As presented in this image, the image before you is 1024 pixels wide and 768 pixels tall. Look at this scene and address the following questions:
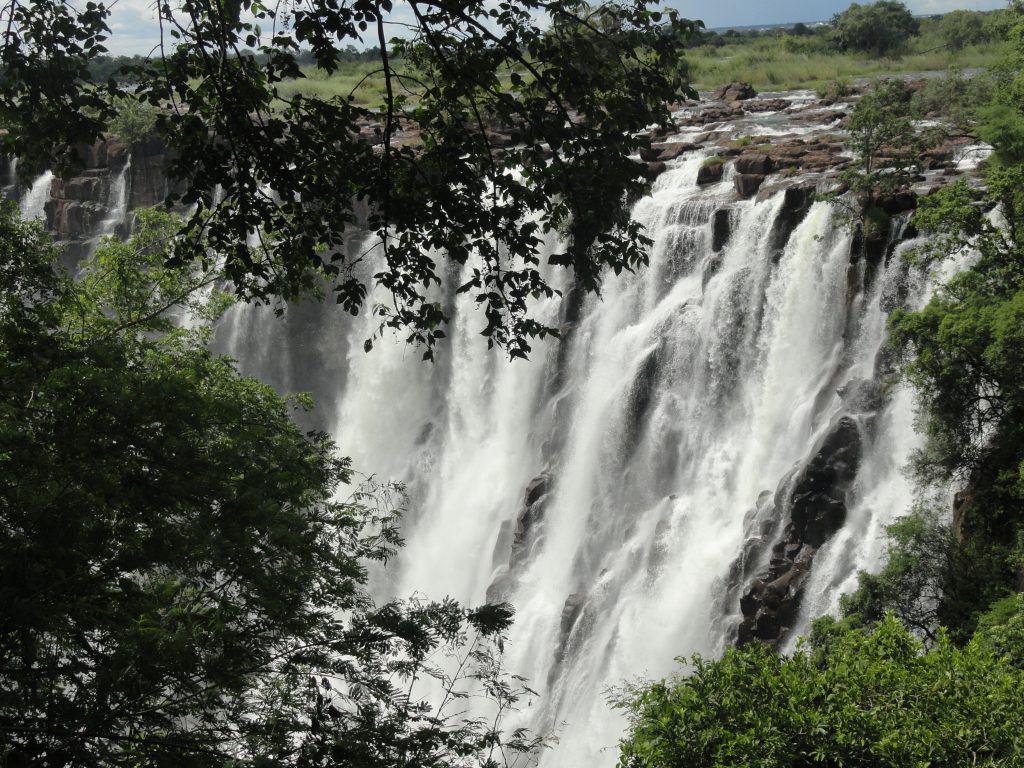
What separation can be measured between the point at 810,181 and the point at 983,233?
5111 millimetres

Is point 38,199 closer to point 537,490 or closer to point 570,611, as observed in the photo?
point 537,490

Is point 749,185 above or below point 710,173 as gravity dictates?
below

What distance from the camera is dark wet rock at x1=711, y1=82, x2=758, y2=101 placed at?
31344 mm

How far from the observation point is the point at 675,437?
1950cm

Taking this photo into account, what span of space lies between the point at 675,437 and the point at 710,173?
19.5 ft

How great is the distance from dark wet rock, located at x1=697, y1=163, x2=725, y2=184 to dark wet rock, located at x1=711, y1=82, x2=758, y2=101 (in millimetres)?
10298

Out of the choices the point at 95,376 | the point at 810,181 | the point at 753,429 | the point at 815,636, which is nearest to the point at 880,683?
the point at 815,636

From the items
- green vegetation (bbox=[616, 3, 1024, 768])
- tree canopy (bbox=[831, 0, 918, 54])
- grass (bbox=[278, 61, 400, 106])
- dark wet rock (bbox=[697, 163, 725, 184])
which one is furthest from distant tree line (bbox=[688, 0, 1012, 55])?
dark wet rock (bbox=[697, 163, 725, 184])

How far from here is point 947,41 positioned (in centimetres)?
3919

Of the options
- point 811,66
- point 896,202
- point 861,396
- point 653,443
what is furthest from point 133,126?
point 861,396

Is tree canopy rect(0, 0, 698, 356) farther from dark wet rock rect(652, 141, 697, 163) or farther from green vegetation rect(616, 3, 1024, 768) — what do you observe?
dark wet rock rect(652, 141, 697, 163)

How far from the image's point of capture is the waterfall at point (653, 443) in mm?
16812

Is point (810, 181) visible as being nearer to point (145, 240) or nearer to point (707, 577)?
point (707, 577)

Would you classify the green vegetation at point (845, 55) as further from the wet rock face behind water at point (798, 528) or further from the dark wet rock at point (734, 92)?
the wet rock face behind water at point (798, 528)
